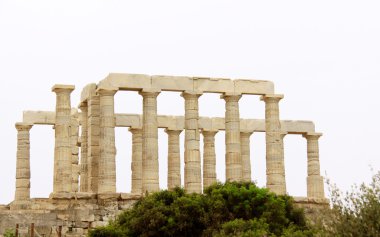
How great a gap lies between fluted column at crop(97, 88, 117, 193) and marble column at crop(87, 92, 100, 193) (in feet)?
4.14

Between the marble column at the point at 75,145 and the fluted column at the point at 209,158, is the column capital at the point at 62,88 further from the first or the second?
the fluted column at the point at 209,158

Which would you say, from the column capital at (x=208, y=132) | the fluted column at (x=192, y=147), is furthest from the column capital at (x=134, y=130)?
the fluted column at (x=192, y=147)

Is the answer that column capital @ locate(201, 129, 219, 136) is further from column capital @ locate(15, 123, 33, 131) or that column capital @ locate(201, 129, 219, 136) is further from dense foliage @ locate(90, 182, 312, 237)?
dense foliage @ locate(90, 182, 312, 237)

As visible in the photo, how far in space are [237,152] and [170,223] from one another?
1760cm

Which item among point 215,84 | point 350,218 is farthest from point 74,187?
point 350,218

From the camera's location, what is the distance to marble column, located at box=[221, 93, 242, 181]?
61.0m

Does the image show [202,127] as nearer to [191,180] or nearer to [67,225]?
[191,180]

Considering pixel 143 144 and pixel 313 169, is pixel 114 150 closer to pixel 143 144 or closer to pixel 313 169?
pixel 143 144

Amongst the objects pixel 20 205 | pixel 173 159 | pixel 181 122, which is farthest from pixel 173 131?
pixel 20 205

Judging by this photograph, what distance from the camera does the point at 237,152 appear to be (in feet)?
201

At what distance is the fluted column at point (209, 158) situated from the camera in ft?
215

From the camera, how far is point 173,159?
217 feet

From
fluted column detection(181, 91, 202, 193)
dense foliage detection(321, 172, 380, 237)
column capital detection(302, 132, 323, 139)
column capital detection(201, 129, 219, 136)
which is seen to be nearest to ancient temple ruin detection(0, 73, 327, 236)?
fluted column detection(181, 91, 202, 193)

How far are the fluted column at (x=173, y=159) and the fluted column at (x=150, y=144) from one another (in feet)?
23.9
